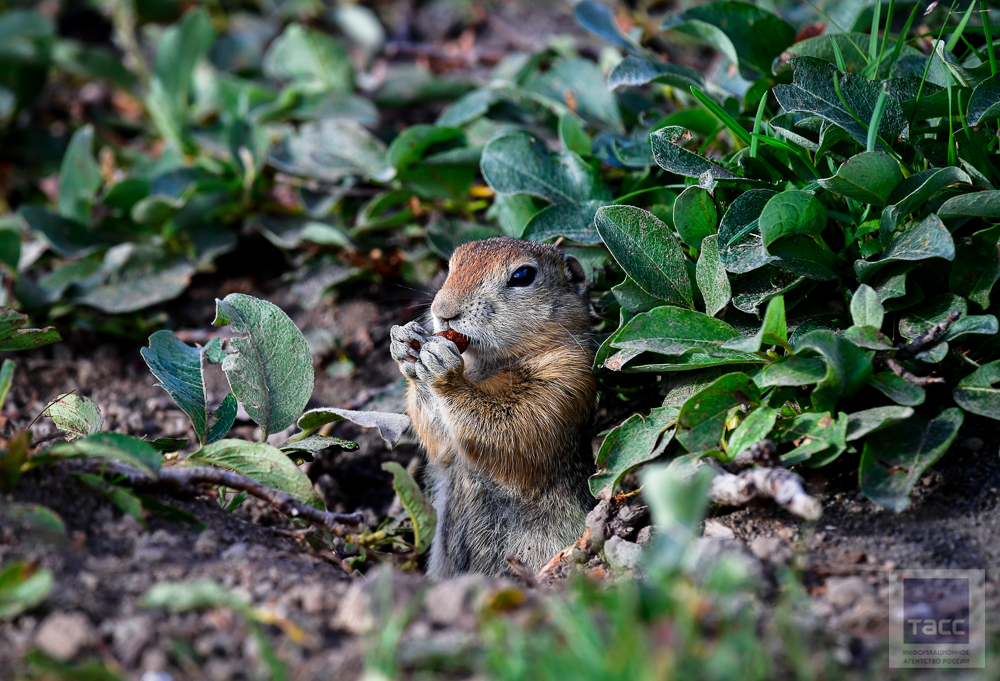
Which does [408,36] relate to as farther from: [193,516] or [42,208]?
[193,516]

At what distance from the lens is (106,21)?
740 centimetres

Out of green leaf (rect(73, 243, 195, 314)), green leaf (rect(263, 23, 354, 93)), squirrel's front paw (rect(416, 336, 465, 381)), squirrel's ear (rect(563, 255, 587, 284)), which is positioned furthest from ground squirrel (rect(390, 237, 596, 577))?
green leaf (rect(263, 23, 354, 93))

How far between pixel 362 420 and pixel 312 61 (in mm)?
3332

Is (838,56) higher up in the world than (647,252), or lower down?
higher up

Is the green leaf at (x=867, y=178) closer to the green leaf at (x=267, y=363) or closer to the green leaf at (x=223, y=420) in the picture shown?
the green leaf at (x=267, y=363)

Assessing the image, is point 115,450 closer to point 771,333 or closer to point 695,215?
point 771,333

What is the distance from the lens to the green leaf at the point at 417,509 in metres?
3.38

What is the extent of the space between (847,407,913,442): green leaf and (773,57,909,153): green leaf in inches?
43.7

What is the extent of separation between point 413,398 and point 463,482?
447mm

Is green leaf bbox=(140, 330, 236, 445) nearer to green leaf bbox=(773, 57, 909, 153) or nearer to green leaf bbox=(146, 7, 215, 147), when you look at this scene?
green leaf bbox=(773, 57, 909, 153)

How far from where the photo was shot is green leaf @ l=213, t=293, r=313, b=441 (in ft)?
11.3

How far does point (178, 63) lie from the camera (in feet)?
18.8
